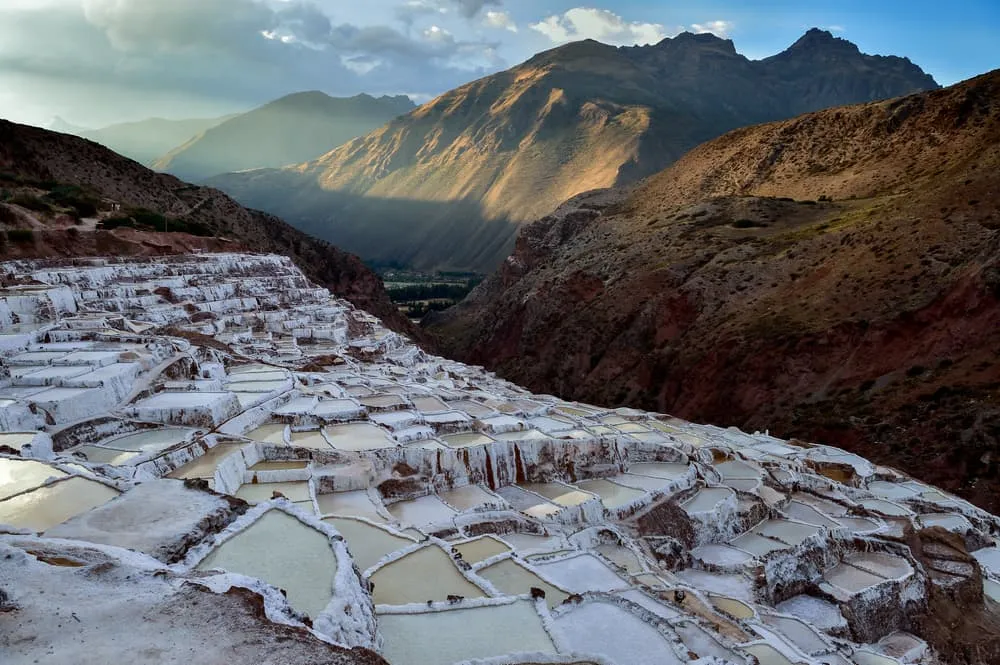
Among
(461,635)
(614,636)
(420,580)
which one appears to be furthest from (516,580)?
(461,635)

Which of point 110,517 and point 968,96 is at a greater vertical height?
point 968,96

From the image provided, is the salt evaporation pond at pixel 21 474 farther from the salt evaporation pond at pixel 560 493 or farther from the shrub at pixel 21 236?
the shrub at pixel 21 236

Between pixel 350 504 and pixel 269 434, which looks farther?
pixel 269 434

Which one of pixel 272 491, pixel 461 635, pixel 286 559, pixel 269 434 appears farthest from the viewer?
pixel 269 434

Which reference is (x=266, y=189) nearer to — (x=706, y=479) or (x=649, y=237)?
(x=649, y=237)

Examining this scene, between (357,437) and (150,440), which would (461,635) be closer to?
(357,437)

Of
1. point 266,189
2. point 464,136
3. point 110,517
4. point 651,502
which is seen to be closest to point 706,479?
point 651,502
